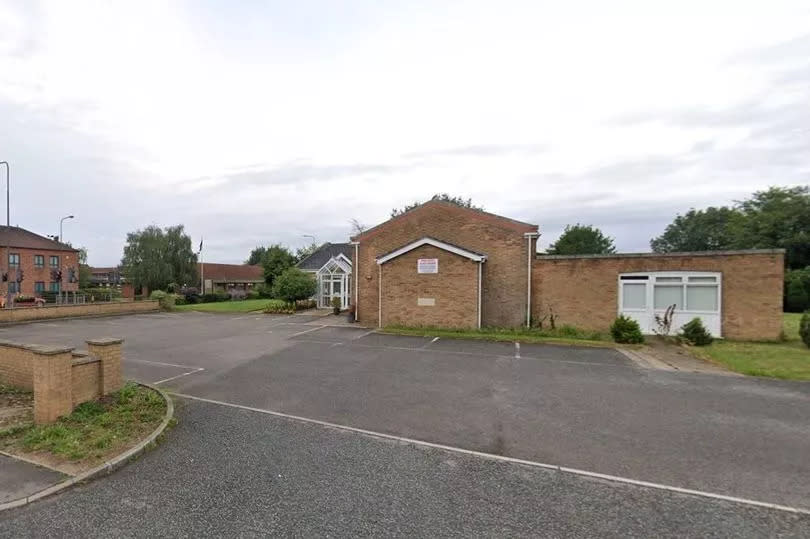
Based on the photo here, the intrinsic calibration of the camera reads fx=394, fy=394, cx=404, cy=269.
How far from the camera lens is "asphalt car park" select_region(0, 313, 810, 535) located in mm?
3869

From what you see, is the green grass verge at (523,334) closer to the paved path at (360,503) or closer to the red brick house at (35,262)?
the paved path at (360,503)

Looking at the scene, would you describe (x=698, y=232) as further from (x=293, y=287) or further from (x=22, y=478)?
(x=22, y=478)

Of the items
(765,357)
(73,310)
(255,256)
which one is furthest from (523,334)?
(255,256)

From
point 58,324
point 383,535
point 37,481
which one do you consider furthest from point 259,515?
point 58,324

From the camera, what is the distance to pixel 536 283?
56.7 ft

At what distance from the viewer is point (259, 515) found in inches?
141

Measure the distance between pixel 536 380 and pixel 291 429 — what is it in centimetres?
552

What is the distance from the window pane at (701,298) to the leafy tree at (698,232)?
50099 mm

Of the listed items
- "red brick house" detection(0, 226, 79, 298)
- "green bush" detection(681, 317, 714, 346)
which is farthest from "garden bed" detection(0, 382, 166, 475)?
"red brick house" detection(0, 226, 79, 298)

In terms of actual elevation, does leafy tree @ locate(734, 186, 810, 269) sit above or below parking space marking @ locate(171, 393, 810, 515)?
above

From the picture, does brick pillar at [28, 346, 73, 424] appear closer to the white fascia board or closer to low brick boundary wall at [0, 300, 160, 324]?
the white fascia board

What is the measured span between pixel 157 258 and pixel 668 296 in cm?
5645

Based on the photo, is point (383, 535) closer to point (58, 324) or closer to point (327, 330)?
point (327, 330)

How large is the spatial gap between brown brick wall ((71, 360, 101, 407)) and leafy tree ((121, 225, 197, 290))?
170 ft
